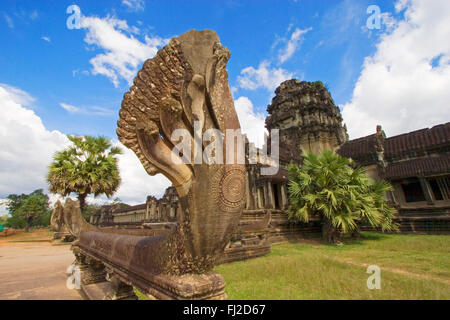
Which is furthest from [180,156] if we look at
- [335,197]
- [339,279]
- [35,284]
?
[335,197]

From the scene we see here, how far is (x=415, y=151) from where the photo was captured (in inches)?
580

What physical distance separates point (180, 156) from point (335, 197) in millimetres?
9283

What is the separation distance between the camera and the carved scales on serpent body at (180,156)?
5.53ft

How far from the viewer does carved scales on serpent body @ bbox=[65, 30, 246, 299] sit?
1.69 meters

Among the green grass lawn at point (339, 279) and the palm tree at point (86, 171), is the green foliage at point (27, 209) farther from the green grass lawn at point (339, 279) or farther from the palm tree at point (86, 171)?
the green grass lawn at point (339, 279)

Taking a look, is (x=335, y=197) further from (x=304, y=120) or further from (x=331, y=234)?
(x=304, y=120)

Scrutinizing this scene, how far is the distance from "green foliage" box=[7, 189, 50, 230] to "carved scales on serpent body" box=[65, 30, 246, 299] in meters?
46.1

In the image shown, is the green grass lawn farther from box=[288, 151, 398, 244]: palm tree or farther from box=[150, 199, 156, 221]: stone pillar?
box=[150, 199, 156, 221]: stone pillar

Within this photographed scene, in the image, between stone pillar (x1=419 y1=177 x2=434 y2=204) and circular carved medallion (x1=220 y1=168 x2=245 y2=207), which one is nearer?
circular carved medallion (x1=220 y1=168 x2=245 y2=207)

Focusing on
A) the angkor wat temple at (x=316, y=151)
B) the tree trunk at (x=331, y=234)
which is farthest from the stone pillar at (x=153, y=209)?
the tree trunk at (x=331, y=234)

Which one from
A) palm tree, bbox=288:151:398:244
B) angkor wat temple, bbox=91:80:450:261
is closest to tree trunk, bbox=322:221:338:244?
palm tree, bbox=288:151:398:244

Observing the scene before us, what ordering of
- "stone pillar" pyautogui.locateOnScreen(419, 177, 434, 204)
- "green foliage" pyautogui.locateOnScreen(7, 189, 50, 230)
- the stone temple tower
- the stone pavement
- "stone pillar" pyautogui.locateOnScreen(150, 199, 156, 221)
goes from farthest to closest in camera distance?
1. "green foliage" pyautogui.locateOnScreen(7, 189, 50, 230)
2. "stone pillar" pyautogui.locateOnScreen(150, 199, 156, 221)
3. the stone temple tower
4. "stone pillar" pyautogui.locateOnScreen(419, 177, 434, 204)
5. the stone pavement
